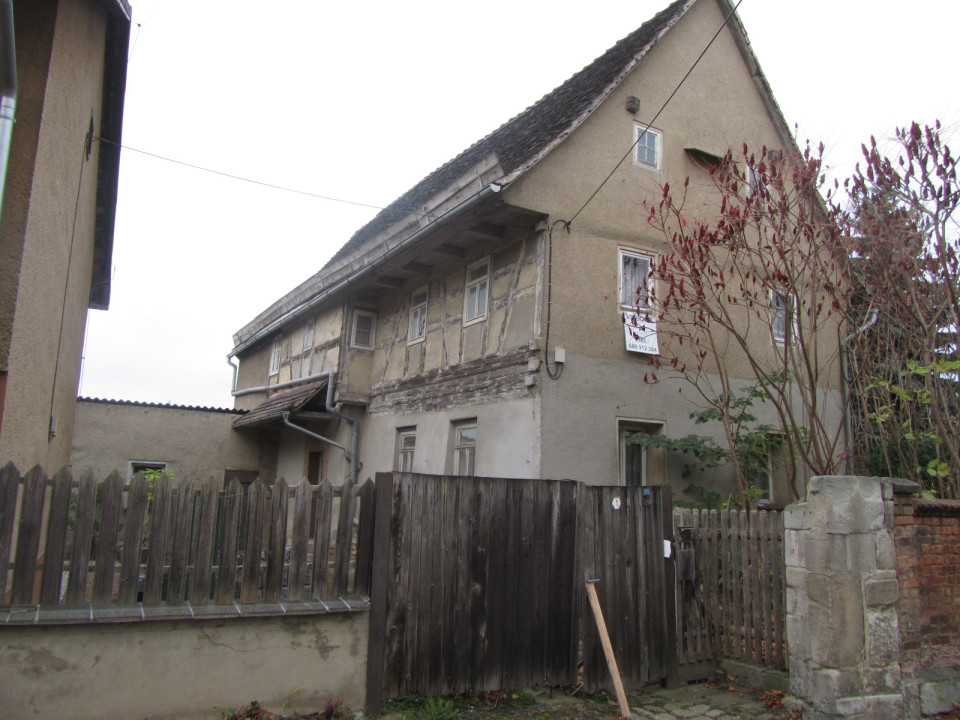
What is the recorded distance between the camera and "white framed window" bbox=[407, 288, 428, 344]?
1273 cm

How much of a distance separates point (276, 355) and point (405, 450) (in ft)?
23.2

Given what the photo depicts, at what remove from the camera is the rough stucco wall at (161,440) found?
14.9 metres

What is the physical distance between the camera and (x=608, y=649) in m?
5.64

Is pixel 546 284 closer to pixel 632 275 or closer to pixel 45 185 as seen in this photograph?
pixel 632 275

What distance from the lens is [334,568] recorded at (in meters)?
5.34

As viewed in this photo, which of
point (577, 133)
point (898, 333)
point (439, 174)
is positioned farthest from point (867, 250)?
point (439, 174)

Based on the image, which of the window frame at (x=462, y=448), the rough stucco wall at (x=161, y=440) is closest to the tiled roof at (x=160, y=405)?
the rough stucco wall at (x=161, y=440)

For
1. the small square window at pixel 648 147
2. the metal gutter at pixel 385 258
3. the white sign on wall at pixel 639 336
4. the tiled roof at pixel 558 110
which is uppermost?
the tiled roof at pixel 558 110

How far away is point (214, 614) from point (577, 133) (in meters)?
8.01

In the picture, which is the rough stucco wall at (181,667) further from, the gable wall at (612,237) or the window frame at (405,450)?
the window frame at (405,450)

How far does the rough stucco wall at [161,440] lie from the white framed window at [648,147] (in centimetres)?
975

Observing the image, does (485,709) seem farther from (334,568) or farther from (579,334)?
(579,334)

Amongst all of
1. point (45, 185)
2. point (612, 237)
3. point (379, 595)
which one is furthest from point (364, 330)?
point (379, 595)

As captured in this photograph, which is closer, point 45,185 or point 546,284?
point 45,185
